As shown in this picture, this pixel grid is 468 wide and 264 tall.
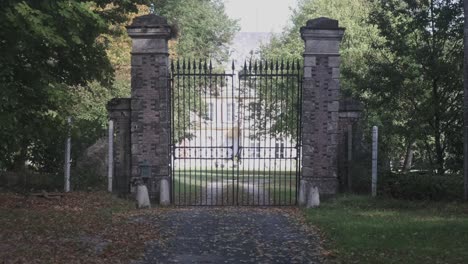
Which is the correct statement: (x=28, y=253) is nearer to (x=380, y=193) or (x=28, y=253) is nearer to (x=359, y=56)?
(x=380, y=193)

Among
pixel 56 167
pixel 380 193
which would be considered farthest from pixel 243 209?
pixel 56 167

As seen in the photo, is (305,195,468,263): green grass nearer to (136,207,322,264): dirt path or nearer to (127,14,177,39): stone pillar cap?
(136,207,322,264): dirt path

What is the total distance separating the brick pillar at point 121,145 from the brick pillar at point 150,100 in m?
0.26

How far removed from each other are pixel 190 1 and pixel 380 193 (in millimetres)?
22309

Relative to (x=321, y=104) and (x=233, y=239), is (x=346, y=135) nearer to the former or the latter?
(x=321, y=104)

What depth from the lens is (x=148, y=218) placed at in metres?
10.8

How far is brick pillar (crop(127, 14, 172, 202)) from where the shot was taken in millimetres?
12750

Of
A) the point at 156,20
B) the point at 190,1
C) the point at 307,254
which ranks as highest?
the point at 190,1

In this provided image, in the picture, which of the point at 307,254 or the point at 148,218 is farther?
the point at 148,218

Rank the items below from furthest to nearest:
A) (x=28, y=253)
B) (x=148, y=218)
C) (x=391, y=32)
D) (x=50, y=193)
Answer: (x=391, y=32), (x=50, y=193), (x=148, y=218), (x=28, y=253)

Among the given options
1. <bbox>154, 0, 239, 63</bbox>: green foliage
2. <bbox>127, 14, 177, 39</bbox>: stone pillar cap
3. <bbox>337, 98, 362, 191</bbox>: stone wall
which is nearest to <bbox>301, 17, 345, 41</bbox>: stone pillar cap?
<bbox>337, 98, 362, 191</bbox>: stone wall

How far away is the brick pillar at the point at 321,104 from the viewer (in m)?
12.7

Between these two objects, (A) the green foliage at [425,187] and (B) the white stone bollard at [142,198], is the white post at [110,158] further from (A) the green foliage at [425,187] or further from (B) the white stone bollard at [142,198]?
(A) the green foliage at [425,187]

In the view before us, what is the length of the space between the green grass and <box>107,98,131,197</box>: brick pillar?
14.2ft
